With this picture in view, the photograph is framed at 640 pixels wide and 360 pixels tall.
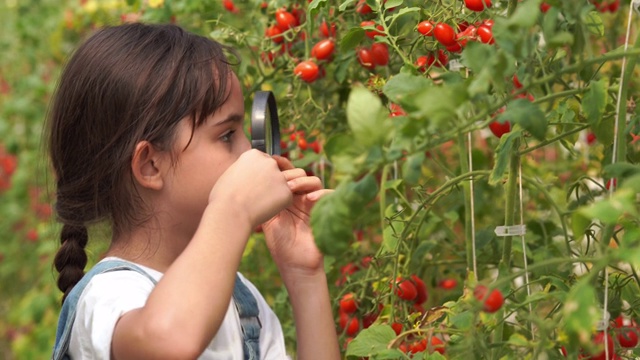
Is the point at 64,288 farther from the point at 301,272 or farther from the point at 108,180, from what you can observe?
the point at 301,272

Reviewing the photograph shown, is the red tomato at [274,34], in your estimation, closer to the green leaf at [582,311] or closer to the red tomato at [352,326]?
the red tomato at [352,326]

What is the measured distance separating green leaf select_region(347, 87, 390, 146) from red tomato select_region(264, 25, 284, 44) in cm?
79

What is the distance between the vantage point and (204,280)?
108 centimetres

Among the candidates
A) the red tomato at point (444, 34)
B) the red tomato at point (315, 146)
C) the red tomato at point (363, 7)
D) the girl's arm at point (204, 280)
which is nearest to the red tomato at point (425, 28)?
the red tomato at point (444, 34)

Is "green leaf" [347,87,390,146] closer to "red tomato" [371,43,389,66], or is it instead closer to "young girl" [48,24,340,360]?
"young girl" [48,24,340,360]

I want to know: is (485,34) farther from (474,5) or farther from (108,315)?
(108,315)

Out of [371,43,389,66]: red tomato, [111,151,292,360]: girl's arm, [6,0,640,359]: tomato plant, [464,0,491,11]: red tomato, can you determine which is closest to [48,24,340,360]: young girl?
[111,151,292,360]: girl's arm

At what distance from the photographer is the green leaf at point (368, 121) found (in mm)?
771

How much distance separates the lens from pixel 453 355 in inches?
43.7

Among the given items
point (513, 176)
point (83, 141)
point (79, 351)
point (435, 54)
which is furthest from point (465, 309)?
point (83, 141)

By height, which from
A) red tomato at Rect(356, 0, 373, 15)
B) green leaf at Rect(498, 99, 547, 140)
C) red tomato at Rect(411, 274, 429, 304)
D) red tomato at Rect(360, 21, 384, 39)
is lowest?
red tomato at Rect(411, 274, 429, 304)

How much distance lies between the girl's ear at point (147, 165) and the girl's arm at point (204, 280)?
17cm

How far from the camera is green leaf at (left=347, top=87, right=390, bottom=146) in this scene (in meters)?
0.77

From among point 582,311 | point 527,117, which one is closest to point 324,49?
point 527,117
